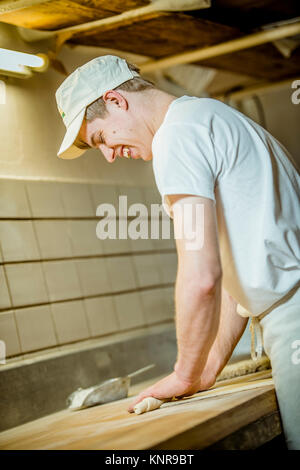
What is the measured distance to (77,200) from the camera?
2.40 metres

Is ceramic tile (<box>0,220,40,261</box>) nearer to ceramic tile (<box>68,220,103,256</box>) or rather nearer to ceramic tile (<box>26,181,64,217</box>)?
ceramic tile (<box>26,181,64,217</box>)

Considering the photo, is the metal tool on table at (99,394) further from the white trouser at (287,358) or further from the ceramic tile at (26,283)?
the white trouser at (287,358)

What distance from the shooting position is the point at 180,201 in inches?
52.9

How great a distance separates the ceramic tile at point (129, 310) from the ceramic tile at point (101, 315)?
4 centimetres

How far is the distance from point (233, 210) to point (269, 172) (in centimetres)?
12

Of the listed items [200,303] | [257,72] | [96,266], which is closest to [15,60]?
[96,266]

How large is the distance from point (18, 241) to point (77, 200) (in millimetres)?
366

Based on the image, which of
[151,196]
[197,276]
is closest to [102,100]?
[197,276]

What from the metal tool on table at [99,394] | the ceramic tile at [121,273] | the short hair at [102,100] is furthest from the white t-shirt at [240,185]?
the ceramic tile at [121,273]

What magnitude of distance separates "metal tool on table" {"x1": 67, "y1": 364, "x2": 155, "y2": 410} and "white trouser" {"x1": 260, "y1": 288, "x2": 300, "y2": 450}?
2.03ft

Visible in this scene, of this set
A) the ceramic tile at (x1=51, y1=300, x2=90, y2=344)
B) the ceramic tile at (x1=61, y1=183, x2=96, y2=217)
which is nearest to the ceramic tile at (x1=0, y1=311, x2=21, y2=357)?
the ceramic tile at (x1=51, y1=300, x2=90, y2=344)

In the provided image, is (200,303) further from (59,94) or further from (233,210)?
(59,94)

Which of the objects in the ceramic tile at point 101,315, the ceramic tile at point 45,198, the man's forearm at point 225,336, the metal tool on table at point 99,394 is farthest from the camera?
the ceramic tile at point 101,315

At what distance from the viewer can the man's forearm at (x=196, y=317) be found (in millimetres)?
1360
